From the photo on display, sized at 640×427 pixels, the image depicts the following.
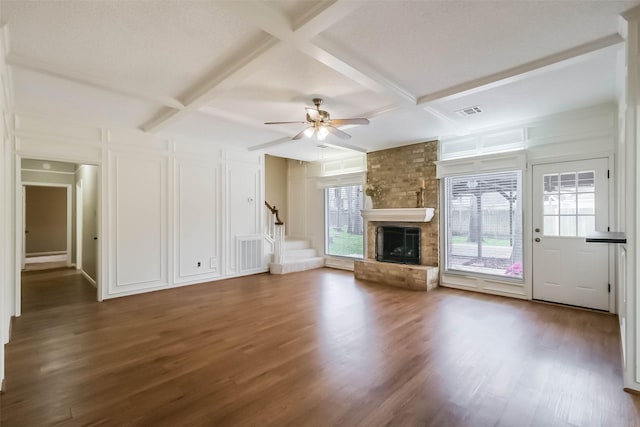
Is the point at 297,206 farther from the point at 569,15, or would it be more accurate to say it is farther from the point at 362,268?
the point at 569,15

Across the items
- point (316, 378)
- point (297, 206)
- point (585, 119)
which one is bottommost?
point (316, 378)

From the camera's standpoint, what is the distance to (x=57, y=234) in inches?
376

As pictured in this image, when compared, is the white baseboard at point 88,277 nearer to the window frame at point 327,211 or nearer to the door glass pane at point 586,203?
the window frame at point 327,211

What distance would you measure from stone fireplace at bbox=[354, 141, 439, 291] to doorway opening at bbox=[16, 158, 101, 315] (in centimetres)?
496

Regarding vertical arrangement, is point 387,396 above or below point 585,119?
below

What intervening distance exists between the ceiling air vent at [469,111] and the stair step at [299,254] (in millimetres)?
4870

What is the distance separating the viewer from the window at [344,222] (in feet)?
24.1

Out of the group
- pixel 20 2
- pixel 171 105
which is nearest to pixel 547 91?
pixel 171 105

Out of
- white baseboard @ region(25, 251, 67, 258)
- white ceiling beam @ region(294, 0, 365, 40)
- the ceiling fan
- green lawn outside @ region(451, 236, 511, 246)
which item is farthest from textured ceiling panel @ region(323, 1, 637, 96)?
white baseboard @ region(25, 251, 67, 258)

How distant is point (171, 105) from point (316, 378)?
3.63 m

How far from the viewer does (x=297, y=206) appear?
8.70 metres

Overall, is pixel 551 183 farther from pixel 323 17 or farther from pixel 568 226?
pixel 323 17

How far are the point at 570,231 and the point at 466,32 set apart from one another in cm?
352

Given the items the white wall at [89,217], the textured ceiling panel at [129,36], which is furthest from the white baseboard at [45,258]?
the textured ceiling panel at [129,36]
